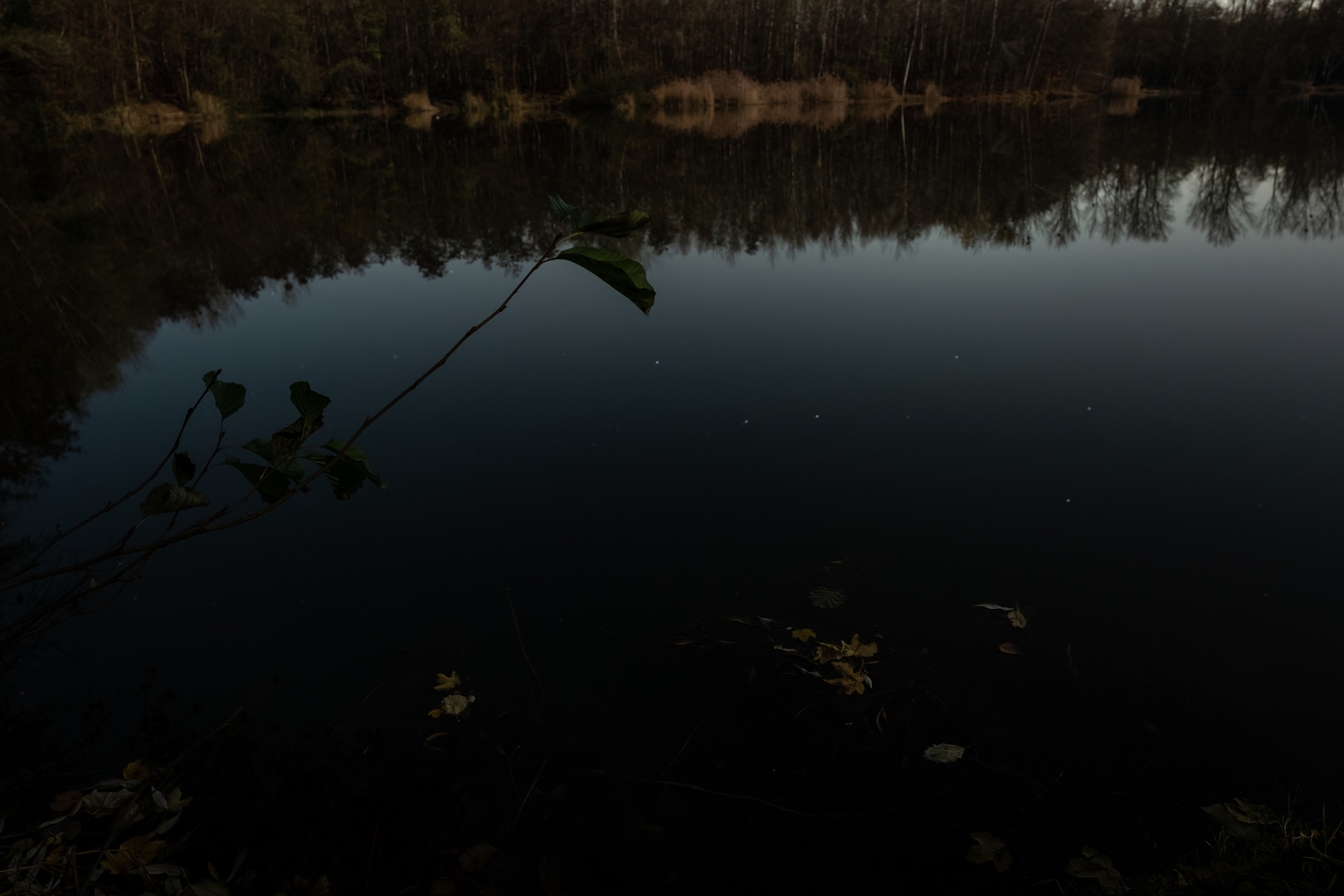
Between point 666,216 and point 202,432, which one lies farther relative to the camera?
point 666,216

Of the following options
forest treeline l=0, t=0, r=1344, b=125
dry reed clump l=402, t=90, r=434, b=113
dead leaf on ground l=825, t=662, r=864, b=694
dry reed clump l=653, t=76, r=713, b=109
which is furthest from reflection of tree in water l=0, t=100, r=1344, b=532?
dry reed clump l=402, t=90, r=434, b=113

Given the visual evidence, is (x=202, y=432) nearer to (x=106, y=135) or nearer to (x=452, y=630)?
(x=452, y=630)

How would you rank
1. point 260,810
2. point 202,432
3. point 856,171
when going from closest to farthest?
1. point 260,810
2. point 202,432
3. point 856,171

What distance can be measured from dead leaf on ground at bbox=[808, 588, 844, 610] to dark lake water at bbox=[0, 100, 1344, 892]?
2.4 inches

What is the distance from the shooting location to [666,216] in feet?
30.7

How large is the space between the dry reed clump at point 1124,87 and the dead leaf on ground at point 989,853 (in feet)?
128

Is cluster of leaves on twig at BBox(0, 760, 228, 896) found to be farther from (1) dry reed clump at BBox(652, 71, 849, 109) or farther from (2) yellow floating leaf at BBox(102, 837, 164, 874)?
(1) dry reed clump at BBox(652, 71, 849, 109)

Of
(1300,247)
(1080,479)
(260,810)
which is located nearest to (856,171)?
(1300,247)

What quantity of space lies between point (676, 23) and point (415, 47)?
12303 mm

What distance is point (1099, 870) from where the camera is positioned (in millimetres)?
1804

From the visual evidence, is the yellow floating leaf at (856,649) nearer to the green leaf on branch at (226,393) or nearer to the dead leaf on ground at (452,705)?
the dead leaf on ground at (452,705)

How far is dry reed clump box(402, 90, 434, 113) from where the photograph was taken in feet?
103

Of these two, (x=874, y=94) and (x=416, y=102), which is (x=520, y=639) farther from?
(x=416, y=102)

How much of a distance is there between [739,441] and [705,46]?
3771cm
